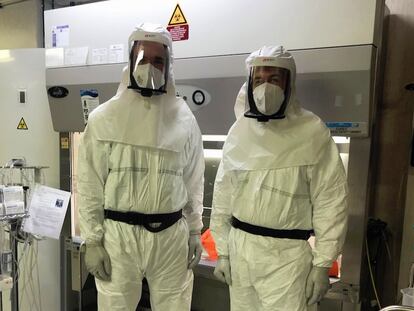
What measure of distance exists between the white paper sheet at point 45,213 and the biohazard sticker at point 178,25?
1156 mm

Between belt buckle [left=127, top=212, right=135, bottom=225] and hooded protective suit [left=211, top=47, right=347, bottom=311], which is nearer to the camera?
hooded protective suit [left=211, top=47, right=347, bottom=311]

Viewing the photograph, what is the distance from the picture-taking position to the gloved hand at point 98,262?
5.12 feet

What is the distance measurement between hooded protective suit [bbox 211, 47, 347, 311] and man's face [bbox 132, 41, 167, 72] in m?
0.36

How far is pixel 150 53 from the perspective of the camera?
63.6 inches

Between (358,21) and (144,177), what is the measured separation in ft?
3.49

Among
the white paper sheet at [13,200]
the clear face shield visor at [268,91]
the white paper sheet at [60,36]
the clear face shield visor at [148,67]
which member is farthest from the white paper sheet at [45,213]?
the clear face shield visor at [268,91]

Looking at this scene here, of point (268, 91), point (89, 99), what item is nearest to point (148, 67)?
point (268, 91)

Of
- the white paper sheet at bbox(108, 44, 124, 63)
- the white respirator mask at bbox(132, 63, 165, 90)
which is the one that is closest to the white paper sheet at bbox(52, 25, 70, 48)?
the white paper sheet at bbox(108, 44, 124, 63)

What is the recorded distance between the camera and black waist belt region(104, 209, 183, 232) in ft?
5.18

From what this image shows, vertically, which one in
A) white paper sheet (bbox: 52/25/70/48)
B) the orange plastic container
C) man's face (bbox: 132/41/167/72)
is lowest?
the orange plastic container

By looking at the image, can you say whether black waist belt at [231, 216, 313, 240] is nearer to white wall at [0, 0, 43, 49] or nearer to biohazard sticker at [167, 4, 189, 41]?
biohazard sticker at [167, 4, 189, 41]

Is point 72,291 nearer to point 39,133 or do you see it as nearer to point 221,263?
point 39,133

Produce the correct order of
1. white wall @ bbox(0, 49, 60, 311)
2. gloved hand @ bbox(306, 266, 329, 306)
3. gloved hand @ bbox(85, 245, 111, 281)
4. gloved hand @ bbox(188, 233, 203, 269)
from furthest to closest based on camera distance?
white wall @ bbox(0, 49, 60, 311) → gloved hand @ bbox(188, 233, 203, 269) → gloved hand @ bbox(85, 245, 111, 281) → gloved hand @ bbox(306, 266, 329, 306)

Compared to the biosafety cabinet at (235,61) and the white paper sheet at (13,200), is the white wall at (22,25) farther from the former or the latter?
the white paper sheet at (13,200)
